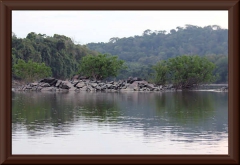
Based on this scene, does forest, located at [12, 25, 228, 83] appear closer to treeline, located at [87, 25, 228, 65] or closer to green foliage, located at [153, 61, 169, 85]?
treeline, located at [87, 25, 228, 65]

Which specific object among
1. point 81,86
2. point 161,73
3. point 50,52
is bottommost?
point 81,86

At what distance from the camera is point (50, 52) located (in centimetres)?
3166

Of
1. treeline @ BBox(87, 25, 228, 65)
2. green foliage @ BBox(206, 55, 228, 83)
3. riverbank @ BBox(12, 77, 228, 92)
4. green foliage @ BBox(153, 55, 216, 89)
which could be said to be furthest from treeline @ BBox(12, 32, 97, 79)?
green foliage @ BBox(206, 55, 228, 83)

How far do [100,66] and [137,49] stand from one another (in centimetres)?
1299

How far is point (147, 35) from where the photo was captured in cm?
4259

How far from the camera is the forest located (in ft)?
102

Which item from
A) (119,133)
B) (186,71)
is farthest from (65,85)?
(119,133)

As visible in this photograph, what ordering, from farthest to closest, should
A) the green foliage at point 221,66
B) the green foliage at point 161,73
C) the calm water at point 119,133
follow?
the green foliage at point 221,66 < the green foliage at point 161,73 < the calm water at point 119,133

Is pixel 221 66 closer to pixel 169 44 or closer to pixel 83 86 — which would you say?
pixel 169 44

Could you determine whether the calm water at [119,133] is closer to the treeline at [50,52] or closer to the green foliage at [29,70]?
the green foliage at [29,70]
